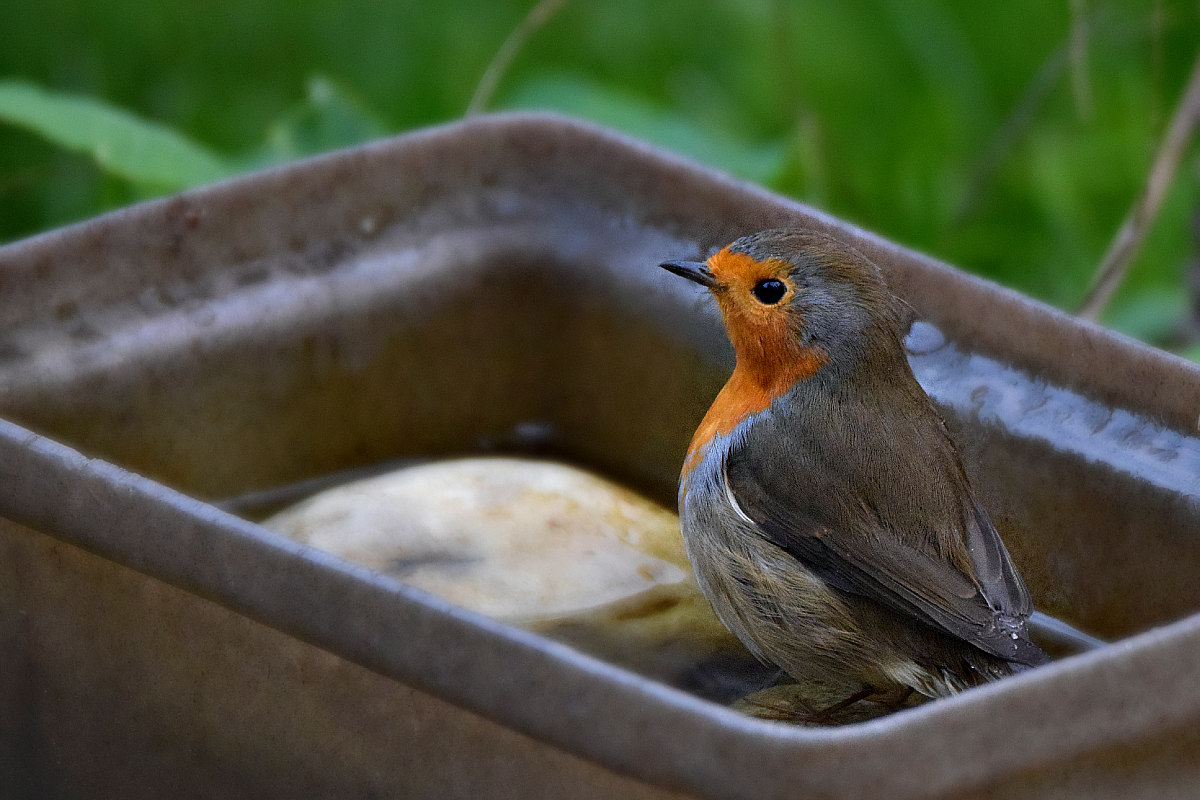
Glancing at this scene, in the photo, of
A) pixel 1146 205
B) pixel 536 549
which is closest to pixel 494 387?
pixel 536 549

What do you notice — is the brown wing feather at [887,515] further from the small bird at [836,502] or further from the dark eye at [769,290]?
the dark eye at [769,290]

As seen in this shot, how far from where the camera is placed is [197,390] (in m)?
2.46

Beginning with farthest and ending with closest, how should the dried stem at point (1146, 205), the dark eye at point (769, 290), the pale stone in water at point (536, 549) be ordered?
1. the dried stem at point (1146, 205)
2. the pale stone in water at point (536, 549)
3. the dark eye at point (769, 290)

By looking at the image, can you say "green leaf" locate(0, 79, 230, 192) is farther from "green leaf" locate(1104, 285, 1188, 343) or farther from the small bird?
"green leaf" locate(1104, 285, 1188, 343)

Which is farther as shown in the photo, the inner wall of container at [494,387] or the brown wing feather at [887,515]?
the inner wall of container at [494,387]

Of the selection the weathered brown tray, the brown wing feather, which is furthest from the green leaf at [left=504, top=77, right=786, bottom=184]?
the brown wing feather

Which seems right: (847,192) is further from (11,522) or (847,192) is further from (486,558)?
(11,522)

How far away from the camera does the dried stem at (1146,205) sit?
123 inches

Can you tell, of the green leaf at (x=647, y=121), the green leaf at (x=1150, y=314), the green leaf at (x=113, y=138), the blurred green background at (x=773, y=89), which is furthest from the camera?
the green leaf at (x=1150, y=314)

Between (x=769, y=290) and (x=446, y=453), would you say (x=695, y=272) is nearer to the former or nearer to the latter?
(x=769, y=290)

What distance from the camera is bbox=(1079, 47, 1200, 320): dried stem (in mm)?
3119

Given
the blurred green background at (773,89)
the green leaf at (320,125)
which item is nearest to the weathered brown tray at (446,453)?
the green leaf at (320,125)

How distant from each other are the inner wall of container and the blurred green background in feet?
4.84

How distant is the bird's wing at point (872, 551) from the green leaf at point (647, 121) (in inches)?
79.6
